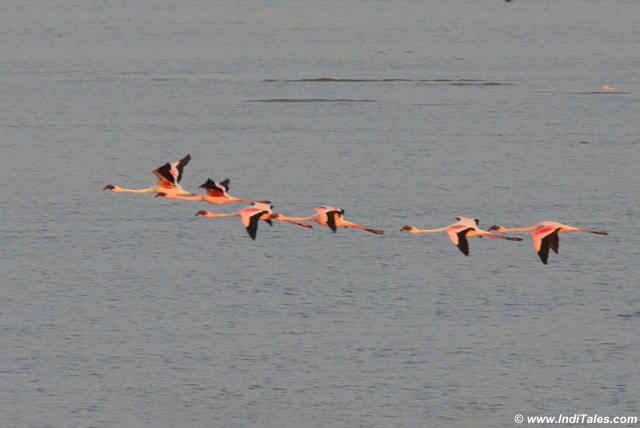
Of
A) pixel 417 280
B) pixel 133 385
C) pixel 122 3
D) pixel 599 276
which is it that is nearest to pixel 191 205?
pixel 417 280

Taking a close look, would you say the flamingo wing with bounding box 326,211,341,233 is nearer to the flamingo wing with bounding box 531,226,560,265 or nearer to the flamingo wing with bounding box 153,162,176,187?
the flamingo wing with bounding box 531,226,560,265

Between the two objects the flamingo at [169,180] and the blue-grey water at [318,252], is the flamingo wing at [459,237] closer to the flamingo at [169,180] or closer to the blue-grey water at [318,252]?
the blue-grey water at [318,252]

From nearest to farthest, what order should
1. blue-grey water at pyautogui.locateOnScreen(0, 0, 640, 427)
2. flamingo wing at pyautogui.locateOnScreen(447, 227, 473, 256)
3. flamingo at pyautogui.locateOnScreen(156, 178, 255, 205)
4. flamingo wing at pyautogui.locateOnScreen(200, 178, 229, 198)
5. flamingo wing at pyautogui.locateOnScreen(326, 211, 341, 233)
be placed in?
flamingo wing at pyautogui.locateOnScreen(447, 227, 473, 256)
flamingo wing at pyautogui.locateOnScreen(326, 211, 341, 233)
flamingo wing at pyautogui.locateOnScreen(200, 178, 229, 198)
flamingo at pyautogui.locateOnScreen(156, 178, 255, 205)
blue-grey water at pyautogui.locateOnScreen(0, 0, 640, 427)

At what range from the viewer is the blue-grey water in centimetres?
3394

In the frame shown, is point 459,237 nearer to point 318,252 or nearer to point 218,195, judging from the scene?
point 218,195

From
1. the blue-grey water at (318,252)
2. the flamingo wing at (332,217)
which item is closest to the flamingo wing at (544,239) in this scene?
the flamingo wing at (332,217)

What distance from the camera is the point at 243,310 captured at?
40312 mm

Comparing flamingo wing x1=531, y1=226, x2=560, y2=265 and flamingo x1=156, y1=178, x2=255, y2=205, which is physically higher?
flamingo wing x1=531, y1=226, x2=560, y2=265

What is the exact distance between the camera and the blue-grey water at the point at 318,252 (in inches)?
1336

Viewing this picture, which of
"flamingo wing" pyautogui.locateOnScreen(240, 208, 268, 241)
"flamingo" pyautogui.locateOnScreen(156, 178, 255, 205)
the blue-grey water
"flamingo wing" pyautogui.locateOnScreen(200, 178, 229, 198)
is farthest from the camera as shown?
the blue-grey water

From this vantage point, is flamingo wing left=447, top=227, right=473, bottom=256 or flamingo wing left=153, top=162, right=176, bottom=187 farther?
flamingo wing left=153, top=162, right=176, bottom=187

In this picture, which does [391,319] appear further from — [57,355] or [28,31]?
[28,31]

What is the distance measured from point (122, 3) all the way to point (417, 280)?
14725 centimetres

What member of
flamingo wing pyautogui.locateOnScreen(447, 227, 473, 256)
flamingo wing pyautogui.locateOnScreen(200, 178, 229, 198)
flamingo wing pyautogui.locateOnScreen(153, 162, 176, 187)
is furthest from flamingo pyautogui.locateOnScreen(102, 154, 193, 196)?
flamingo wing pyautogui.locateOnScreen(447, 227, 473, 256)
